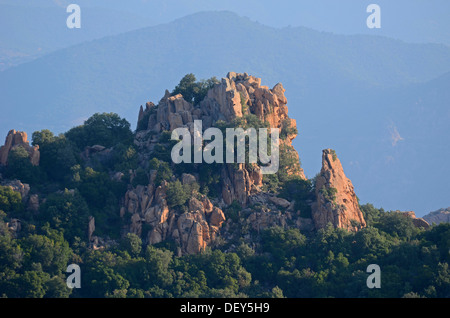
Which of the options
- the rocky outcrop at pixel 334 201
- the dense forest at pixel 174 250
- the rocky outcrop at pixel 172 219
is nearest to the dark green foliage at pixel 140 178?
the dense forest at pixel 174 250

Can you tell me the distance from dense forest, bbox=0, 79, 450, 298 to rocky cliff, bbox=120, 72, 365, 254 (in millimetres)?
924

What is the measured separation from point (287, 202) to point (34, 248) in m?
23.2

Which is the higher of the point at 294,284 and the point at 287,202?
the point at 287,202

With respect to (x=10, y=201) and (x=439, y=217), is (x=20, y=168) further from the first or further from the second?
(x=439, y=217)

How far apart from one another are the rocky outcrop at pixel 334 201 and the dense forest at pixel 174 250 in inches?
57.8

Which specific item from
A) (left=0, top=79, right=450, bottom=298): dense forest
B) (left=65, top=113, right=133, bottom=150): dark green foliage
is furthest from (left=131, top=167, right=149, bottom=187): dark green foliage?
(left=65, top=113, right=133, bottom=150): dark green foliage

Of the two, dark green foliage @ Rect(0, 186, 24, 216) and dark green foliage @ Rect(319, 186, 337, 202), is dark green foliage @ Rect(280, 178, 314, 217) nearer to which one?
dark green foliage @ Rect(319, 186, 337, 202)

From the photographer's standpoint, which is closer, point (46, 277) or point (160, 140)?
point (46, 277)

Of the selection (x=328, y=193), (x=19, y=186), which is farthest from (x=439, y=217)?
(x=19, y=186)

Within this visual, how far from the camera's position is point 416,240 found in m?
71.7

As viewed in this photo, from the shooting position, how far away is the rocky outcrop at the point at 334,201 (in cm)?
Result: 7512
